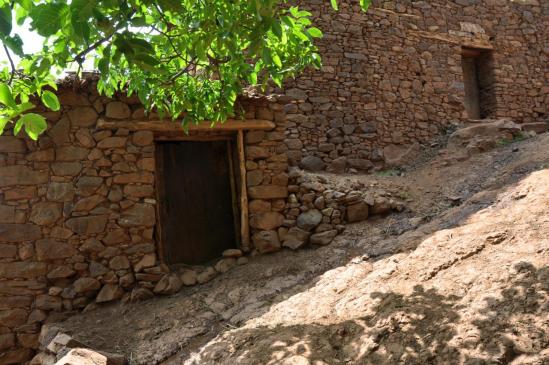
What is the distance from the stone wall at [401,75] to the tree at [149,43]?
3976 mm

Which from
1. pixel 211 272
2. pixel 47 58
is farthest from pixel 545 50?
pixel 47 58

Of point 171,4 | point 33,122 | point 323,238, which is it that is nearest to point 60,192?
point 33,122

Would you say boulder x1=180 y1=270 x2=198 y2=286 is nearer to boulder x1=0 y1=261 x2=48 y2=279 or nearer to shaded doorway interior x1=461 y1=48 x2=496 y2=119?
boulder x1=0 y1=261 x2=48 y2=279

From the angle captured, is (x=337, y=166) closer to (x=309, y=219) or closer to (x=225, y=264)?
(x=309, y=219)

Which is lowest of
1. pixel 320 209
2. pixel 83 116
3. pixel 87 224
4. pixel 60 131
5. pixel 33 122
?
pixel 320 209

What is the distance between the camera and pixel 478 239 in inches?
132

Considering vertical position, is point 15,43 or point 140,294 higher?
point 15,43

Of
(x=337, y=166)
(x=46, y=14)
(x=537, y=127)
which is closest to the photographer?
(x=46, y=14)

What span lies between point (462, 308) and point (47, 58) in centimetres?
285

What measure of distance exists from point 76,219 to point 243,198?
5.94 feet

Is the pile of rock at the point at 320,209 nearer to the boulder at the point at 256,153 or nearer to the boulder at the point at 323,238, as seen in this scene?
the boulder at the point at 323,238

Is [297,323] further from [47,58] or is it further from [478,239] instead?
[47,58]

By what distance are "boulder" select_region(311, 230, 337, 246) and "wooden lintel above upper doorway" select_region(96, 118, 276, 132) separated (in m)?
1.41

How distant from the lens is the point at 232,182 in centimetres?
538
